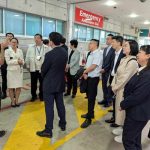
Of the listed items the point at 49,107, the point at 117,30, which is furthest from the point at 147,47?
the point at 117,30

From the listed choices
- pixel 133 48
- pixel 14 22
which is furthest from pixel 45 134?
pixel 14 22

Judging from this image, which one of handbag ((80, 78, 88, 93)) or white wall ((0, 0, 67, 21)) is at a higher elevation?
white wall ((0, 0, 67, 21))

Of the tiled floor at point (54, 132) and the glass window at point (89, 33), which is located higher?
the glass window at point (89, 33)

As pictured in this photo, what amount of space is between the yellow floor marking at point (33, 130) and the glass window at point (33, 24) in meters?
3.20

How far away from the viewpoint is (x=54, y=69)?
2592 mm

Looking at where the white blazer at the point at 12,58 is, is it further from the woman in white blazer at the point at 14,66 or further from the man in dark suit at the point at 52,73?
the man in dark suit at the point at 52,73

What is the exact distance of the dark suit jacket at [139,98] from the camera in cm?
167

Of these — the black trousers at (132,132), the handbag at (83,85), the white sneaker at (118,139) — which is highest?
the handbag at (83,85)

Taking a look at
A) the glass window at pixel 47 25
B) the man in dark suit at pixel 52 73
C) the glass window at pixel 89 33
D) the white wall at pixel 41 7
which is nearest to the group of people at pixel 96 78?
the man in dark suit at pixel 52 73

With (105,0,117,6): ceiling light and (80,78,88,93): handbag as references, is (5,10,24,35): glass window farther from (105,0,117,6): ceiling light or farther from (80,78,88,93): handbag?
(80,78,88,93): handbag

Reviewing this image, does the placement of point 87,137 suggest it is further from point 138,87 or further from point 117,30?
point 117,30

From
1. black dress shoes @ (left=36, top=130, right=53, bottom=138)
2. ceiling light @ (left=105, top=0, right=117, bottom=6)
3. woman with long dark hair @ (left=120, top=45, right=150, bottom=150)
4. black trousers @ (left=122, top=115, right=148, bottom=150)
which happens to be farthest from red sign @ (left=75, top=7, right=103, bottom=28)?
black trousers @ (left=122, top=115, right=148, bottom=150)

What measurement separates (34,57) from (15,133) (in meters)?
1.81

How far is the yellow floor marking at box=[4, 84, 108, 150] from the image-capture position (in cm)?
254
